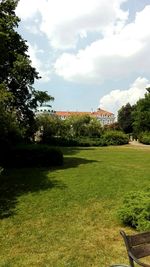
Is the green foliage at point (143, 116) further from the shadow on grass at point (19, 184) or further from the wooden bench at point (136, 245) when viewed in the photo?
the wooden bench at point (136, 245)

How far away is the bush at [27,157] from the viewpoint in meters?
24.3

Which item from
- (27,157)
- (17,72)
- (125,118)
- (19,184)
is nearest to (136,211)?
(19,184)

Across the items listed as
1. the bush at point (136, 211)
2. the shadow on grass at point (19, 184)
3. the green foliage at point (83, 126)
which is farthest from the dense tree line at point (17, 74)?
the green foliage at point (83, 126)

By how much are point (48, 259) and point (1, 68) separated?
22.4 m

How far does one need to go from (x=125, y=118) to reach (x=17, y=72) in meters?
83.2

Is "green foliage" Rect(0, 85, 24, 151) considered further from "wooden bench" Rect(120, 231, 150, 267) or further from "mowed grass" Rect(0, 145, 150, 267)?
"wooden bench" Rect(120, 231, 150, 267)

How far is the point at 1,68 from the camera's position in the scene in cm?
2955

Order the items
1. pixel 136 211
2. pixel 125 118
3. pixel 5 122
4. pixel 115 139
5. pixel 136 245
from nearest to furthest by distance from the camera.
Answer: pixel 136 245, pixel 136 211, pixel 5 122, pixel 115 139, pixel 125 118

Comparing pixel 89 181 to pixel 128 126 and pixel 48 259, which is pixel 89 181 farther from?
pixel 128 126

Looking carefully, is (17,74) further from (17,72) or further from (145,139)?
(145,139)

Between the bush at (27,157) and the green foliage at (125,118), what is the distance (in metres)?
86.4

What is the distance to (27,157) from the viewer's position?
79.8ft

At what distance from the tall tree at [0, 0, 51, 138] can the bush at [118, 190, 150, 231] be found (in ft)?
59.4

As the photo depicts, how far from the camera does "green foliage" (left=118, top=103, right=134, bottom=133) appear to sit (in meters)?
111
